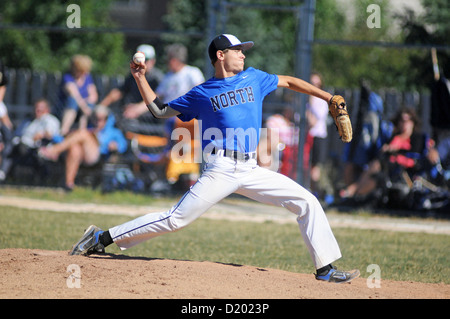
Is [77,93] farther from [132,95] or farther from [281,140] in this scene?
[281,140]

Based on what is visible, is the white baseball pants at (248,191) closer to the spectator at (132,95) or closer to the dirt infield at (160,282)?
the dirt infield at (160,282)

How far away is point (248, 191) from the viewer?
5.63 metres

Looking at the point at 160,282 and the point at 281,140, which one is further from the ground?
the point at 281,140

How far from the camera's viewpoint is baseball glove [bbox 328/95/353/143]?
5.59 m

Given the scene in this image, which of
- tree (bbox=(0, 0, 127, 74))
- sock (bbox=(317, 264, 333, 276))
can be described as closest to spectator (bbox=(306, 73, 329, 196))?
sock (bbox=(317, 264, 333, 276))

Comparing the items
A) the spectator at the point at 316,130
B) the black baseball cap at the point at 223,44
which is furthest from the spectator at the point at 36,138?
the black baseball cap at the point at 223,44

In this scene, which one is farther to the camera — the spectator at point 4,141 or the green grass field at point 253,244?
the spectator at point 4,141

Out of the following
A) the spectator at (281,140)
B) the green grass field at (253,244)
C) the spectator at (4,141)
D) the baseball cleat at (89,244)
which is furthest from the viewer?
the spectator at (4,141)

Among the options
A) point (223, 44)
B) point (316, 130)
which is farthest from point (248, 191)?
point (316, 130)

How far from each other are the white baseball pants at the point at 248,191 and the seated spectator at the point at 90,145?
6.29 m

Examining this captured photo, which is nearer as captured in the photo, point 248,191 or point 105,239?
point 248,191

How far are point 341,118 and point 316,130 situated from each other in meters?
5.96

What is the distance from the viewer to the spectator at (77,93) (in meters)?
12.0

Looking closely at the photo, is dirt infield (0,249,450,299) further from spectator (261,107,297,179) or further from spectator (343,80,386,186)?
spectator (261,107,297,179)
